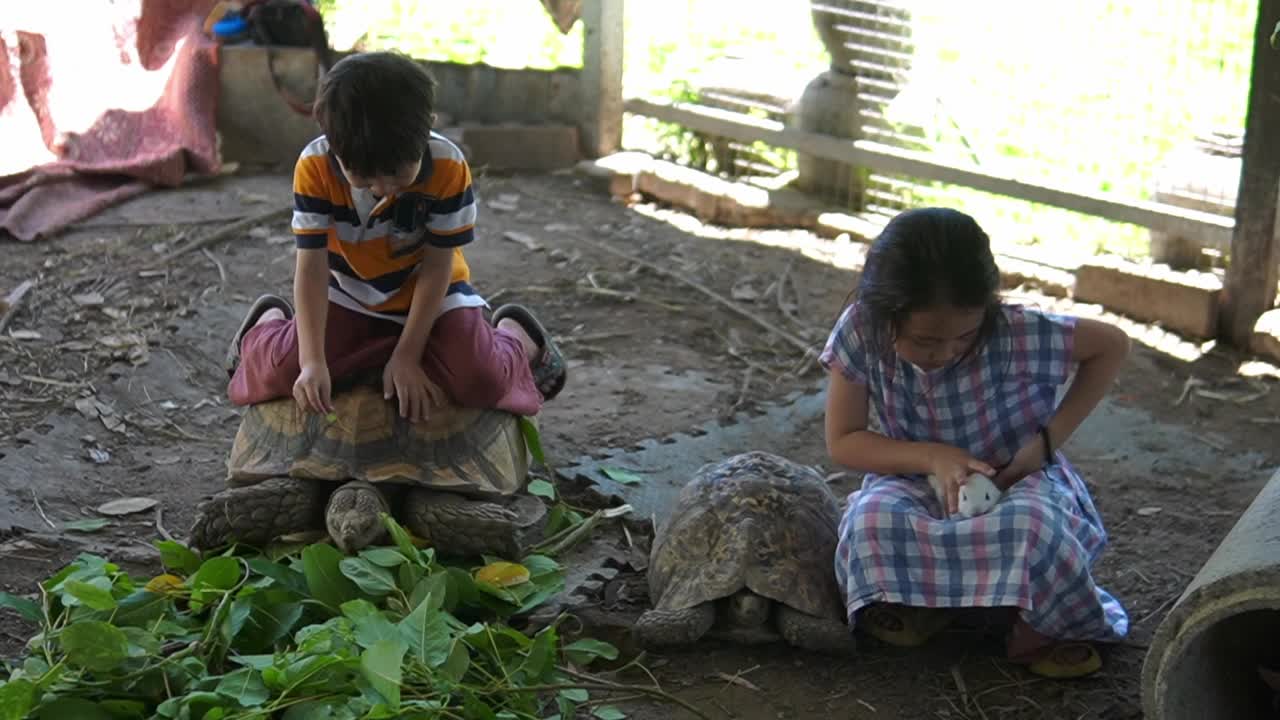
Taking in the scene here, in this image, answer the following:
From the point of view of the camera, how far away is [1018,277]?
6621 millimetres

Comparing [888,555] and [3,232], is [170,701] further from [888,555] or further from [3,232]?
[3,232]

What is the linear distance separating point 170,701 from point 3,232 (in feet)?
14.7

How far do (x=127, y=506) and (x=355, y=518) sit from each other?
102cm

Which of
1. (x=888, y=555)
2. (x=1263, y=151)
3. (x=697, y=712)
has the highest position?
(x=1263, y=151)

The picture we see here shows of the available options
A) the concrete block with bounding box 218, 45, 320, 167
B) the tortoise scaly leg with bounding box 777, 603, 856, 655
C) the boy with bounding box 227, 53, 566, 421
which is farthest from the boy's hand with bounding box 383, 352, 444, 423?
the concrete block with bounding box 218, 45, 320, 167

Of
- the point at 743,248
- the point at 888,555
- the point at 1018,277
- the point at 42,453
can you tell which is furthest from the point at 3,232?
the point at 888,555

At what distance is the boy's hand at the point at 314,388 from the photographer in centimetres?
397

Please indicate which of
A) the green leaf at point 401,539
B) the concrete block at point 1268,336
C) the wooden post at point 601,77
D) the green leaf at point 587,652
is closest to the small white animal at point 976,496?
the green leaf at point 587,652

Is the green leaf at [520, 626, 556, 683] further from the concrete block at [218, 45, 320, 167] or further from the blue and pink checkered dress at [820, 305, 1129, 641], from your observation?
the concrete block at [218, 45, 320, 167]

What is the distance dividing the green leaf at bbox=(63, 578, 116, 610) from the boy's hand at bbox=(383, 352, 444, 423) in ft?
2.96

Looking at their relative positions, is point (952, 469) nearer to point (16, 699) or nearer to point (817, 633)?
point (817, 633)

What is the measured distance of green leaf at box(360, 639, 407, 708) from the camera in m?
3.07

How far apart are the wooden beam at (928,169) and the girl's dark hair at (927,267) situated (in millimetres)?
3099

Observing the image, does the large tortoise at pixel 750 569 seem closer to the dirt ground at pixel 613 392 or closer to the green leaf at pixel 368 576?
the dirt ground at pixel 613 392
